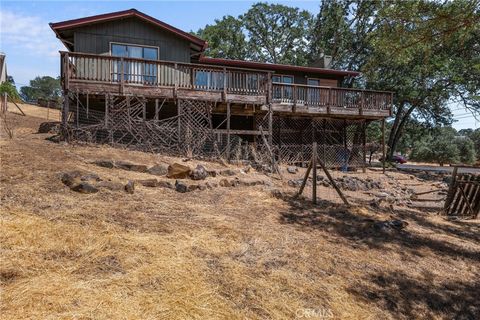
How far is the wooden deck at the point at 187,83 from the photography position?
42.4 ft

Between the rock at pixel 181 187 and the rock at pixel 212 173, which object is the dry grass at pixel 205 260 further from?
the rock at pixel 212 173

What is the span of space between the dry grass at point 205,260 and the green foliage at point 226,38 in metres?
30.0

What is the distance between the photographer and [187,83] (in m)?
14.9

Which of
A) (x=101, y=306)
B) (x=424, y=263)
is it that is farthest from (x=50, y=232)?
(x=424, y=263)

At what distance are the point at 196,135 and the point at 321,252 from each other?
922 centimetres

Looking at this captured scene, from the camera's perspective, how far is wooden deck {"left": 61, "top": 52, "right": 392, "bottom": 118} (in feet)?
42.4

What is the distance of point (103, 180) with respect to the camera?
7309mm

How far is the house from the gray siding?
39 millimetres

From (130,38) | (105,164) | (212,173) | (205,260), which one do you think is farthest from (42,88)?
(205,260)

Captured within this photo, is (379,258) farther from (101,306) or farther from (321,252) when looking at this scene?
(101,306)

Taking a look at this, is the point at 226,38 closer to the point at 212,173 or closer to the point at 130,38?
the point at 130,38

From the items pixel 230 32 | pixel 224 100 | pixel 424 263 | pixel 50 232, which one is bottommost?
pixel 424 263

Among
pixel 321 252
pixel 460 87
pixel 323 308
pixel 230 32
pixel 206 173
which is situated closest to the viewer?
pixel 323 308

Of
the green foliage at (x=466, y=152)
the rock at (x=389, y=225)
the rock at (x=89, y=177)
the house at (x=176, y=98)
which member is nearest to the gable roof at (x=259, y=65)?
the house at (x=176, y=98)
